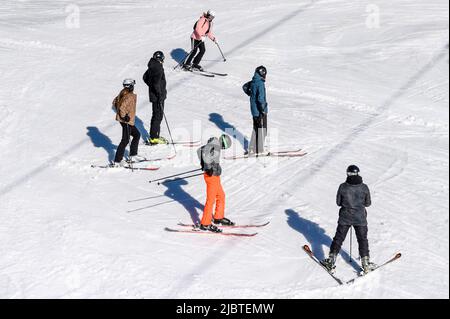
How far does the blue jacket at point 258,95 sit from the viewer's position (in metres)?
13.4

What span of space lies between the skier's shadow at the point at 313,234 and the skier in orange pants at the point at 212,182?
1.09m

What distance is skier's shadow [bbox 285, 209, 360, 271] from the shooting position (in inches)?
433

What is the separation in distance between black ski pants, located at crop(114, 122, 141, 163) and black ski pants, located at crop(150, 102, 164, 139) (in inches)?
31.2

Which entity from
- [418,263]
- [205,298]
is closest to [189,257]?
[205,298]

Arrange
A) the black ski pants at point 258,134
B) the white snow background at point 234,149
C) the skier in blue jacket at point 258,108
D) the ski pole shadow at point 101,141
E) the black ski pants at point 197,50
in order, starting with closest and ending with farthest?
the white snow background at point 234,149, the skier in blue jacket at point 258,108, the black ski pants at point 258,134, the ski pole shadow at point 101,141, the black ski pants at point 197,50

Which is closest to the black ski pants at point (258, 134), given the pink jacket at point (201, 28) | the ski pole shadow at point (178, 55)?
the pink jacket at point (201, 28)

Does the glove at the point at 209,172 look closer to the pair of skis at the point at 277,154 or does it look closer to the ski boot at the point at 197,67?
the pair of skis at the point at 277,154

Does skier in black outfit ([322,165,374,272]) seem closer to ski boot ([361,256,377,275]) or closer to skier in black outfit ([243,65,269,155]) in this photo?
ski boot ([361,256,377,275])

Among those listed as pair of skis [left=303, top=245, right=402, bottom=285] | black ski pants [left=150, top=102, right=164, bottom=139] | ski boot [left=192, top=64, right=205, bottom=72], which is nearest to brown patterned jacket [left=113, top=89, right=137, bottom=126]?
black ski pants [left=150, top=102, right=164, bottom=139]

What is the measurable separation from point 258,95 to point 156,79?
1933 millimetres

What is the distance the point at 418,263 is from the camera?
10.7 meters

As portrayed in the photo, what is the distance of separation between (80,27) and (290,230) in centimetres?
1304

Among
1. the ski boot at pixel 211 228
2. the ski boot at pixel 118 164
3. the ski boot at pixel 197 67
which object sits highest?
the ski boot at pixel 197 67

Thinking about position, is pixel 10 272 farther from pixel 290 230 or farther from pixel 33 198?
pixel 290 230
